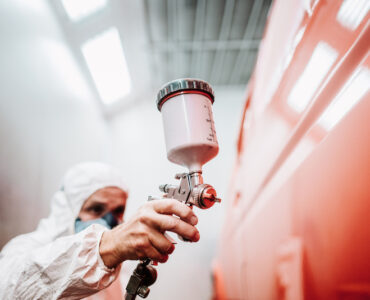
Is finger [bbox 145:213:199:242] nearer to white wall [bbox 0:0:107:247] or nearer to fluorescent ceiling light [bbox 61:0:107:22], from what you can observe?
white wall [bbox 0:0:107:247]

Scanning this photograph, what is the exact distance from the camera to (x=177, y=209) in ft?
1.81

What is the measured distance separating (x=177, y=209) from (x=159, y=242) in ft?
0.27

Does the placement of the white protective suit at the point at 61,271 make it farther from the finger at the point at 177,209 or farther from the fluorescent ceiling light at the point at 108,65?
the fluorescent ceiling light at the point at 108,65

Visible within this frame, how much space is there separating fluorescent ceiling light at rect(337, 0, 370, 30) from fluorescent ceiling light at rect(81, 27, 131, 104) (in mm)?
2982

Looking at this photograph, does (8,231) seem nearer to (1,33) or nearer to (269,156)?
(1,33)

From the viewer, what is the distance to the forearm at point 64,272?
604 millimetres

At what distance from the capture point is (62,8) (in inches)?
100

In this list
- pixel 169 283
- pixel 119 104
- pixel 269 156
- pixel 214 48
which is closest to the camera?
pixel 169 283

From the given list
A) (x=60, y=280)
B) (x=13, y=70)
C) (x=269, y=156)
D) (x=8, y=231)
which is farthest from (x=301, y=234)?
(x=13, y=70)

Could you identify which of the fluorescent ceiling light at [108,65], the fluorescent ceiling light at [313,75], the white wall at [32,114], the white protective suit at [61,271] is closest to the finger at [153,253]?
the white protective suit at [61,271]

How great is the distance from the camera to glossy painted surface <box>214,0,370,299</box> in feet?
1.68

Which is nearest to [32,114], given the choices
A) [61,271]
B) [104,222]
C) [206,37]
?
[104,222]

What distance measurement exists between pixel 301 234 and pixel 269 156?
37 centimetres

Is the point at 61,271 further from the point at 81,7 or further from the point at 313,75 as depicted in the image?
the point at 81,7
